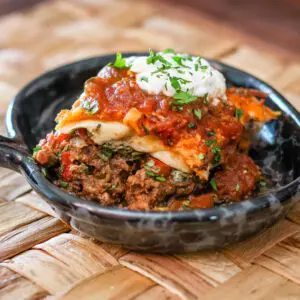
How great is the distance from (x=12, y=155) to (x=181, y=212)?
2.09 feet

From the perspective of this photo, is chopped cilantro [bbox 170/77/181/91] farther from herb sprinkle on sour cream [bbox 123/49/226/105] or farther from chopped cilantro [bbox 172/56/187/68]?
chopped cilantro [bbox 172/56/187/68]

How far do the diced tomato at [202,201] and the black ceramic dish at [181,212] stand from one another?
0.15 meters

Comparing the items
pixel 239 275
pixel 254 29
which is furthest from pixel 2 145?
pixel 254 29

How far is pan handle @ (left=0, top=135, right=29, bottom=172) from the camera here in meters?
2.18

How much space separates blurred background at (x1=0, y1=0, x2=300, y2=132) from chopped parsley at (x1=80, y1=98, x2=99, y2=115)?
37.4 inches

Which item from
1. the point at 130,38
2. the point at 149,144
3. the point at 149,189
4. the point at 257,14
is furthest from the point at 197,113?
the point at 257,14

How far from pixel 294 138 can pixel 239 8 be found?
7.54 feet

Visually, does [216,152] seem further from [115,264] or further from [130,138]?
[115,264]

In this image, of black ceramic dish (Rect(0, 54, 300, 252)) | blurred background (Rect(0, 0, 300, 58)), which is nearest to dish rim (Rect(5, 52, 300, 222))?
black ceramic dish (Rect(0, 54, 300, 252))

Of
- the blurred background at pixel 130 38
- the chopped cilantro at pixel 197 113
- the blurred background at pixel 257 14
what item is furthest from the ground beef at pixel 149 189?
the blurred background at pixel 257 14

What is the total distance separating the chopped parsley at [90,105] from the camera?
6.91 feet

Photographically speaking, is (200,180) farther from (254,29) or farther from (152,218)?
(254,29)

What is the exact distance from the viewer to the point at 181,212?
1899mm

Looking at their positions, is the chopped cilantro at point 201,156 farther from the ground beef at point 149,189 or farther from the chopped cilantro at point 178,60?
the chopped cilantro at point 178,60
